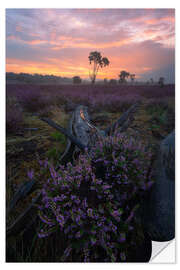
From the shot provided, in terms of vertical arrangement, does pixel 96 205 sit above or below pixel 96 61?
below

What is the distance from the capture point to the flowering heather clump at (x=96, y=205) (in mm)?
1144

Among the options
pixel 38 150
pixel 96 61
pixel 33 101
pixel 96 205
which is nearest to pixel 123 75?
pixel 96 61

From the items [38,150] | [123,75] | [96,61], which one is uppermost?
[96,61]

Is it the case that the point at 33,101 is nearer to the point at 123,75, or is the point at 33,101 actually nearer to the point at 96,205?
the point at 123,75

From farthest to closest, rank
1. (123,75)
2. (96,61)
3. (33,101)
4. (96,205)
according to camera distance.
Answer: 1. (33,101)
2. (123,75)
3. (96,61)
4. (96,205)

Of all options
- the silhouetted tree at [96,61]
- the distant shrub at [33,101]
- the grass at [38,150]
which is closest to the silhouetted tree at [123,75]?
the silhouetted tree at [96,61]

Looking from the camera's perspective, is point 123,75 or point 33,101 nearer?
point 123,75

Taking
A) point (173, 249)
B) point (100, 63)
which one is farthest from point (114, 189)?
point (100, 63)

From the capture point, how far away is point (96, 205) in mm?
1294

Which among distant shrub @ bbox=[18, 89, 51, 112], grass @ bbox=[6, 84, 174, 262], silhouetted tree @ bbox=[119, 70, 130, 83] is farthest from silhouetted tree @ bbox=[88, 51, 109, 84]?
distant shrub @ bbox=[18, 89, 51, 112]

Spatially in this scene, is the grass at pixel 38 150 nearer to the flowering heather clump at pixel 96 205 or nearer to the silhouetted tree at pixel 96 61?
the flowering heather clump at pixel 96 205

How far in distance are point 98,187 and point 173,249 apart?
120cm

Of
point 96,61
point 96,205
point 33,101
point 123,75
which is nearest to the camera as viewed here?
point 96,205
